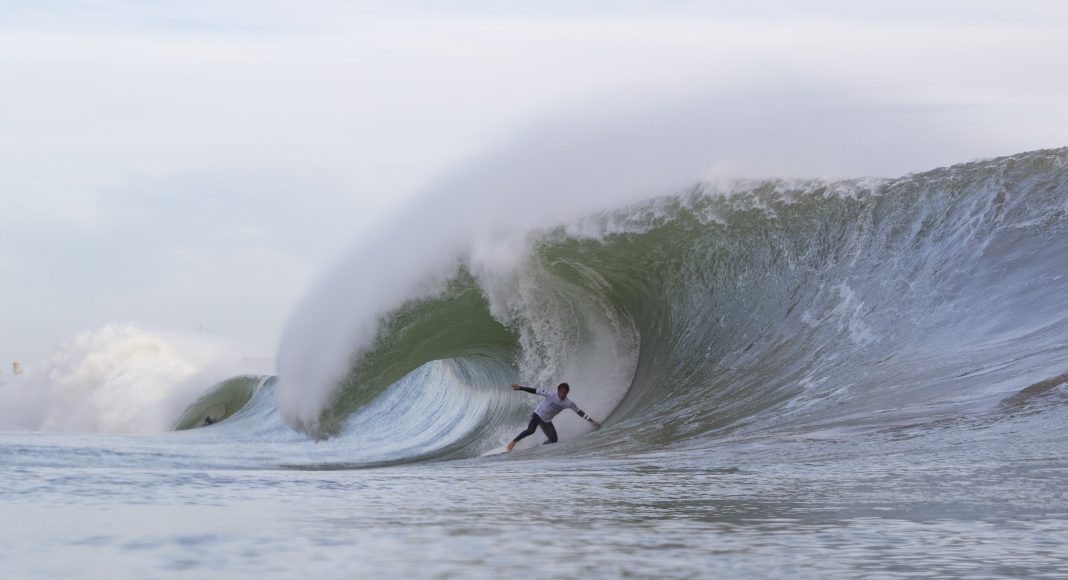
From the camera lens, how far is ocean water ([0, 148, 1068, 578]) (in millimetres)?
3217

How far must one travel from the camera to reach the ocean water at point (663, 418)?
322cm

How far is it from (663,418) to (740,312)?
2453mm

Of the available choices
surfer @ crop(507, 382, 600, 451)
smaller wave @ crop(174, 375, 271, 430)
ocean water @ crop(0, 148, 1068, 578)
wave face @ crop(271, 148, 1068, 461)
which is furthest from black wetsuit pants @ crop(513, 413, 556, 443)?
smaller wave @ crop(174, 375, 271, 430)

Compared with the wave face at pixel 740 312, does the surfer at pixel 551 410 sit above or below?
below

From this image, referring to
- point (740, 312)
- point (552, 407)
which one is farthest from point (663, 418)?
point (740, 312)

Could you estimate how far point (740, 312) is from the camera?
13.5 meters

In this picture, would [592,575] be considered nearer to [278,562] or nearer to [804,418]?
[278,562]

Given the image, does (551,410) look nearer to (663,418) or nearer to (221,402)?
(663,418)

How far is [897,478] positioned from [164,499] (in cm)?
290

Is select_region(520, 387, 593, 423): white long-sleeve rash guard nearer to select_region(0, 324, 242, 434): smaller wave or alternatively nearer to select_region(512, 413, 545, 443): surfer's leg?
Result: select_region(512, 413, 545, 443): surfer's leg

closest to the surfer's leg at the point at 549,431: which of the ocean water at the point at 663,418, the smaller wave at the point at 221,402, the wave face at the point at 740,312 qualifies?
the wave face at the point at 740,312

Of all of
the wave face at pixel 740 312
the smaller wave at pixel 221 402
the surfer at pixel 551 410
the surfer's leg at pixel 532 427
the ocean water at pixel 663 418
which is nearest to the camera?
the ocean water at pixel 663 418

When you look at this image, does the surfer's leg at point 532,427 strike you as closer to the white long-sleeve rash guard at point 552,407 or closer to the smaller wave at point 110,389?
the white long-sleeve rash guard at point 552,407

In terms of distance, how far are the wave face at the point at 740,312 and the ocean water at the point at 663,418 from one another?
0.04 m
